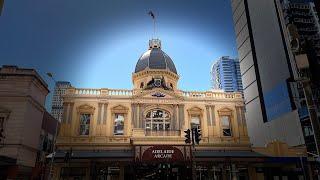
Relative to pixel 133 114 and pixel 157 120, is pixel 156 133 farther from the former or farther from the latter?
pixel 133 114

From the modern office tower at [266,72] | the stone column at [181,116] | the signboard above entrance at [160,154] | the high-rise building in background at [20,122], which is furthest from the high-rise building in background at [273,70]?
the high-rise building in background at [20,122]

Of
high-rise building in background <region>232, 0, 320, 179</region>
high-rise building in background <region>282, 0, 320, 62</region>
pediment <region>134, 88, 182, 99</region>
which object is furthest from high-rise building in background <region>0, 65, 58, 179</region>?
high-rise building in background <region>282, 0, 320, 62</region>

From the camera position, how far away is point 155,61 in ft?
122

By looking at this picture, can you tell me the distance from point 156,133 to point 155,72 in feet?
31.5

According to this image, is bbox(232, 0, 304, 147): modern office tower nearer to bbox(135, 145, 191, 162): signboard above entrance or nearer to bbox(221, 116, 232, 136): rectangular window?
bbox(221, 116, 232, 136): rectangular window

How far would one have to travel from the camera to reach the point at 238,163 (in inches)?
1043

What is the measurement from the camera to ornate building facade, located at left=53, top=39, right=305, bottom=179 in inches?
1037

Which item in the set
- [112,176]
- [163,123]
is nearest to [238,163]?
[163,123]

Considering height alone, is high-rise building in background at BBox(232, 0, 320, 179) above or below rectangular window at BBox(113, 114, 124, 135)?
above

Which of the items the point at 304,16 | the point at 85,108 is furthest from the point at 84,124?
the point at 304,16

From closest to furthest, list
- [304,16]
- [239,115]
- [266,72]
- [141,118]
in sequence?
[141,118], [239,115], [266,72], [304,16]

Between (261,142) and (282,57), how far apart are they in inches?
547

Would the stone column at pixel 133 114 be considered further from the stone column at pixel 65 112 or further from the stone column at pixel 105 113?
the stone column at pixel 65 112

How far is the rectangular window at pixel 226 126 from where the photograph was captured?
31767mm
